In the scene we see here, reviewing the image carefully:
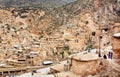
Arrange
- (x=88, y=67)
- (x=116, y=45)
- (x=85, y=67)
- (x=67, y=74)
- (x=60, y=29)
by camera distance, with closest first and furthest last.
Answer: (x=116, y=45), (x=88, y=67), (x=85, y=67), (x=67, y=74), (x=60, y=29)

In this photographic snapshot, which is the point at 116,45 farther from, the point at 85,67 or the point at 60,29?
the point at 60,29

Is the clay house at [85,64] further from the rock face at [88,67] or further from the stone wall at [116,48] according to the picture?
the stone wall at [116,48]

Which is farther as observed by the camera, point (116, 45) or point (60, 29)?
point (60, 29)

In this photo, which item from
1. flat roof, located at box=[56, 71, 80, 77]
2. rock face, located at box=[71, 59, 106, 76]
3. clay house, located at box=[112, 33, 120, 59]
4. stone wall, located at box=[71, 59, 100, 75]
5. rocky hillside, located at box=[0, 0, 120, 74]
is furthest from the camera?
rocky hillside, located at box=[0, 0, 120, 74]

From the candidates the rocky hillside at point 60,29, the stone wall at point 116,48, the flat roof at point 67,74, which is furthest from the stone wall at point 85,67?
the rocky hillside at point 60,29

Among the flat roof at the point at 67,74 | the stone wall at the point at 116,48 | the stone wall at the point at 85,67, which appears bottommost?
the flat roof at the point at 67,74

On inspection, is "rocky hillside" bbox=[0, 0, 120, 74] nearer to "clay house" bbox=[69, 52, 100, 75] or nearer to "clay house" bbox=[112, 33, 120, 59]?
"clay house" bbox=[69, 52, 100, 75]

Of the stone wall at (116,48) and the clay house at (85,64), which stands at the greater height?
the stone wall at (116,48)

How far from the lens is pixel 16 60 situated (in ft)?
164

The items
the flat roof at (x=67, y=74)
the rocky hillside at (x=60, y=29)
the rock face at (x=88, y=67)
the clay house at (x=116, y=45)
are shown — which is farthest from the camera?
the rocky hillside at (x=60, y=29)

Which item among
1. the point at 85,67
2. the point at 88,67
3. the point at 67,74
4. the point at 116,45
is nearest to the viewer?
the point at 116,45

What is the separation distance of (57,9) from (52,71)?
132 feet

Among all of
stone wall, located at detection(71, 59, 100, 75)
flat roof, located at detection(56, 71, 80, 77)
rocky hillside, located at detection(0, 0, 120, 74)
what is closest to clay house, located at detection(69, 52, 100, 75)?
stone wall, located at detection(71, 59, 100, 75)

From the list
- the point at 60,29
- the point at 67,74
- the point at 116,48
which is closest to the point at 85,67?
the point at 67,74
